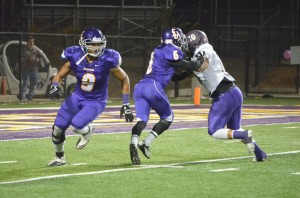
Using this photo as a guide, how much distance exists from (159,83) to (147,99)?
29 centimetres

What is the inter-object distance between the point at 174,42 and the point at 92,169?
82.8 inches

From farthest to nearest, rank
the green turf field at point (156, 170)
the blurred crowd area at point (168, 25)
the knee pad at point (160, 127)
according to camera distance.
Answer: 1. the blurred crowd area at point (168, 25)
2. the knee pad at point (160, 127)
3. the green turf field at point (156, 170)

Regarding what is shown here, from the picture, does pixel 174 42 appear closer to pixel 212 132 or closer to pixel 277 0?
pixel 212 132

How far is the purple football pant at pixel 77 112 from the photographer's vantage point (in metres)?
10.8

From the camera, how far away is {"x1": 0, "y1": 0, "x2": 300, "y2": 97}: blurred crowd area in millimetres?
30641

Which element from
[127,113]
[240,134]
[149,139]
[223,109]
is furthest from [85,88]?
[240,134]

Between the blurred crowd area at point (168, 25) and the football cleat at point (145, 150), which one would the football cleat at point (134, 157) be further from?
the blurred crowd area at point (168, 25)

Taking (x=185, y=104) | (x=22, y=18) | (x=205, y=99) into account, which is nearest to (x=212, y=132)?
(x=185, y=104)

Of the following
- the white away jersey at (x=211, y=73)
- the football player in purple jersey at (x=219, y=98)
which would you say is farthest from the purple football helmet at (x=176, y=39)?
the white away jersey at (x=211, y=73)

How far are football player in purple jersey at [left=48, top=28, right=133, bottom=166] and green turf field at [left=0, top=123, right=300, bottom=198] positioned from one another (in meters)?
0.40

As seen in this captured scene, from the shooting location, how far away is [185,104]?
24656mm

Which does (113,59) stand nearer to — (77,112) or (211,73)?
(77,112)

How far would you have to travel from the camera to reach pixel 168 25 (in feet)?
111

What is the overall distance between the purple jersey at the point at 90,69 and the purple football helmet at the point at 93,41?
0.47 feet
